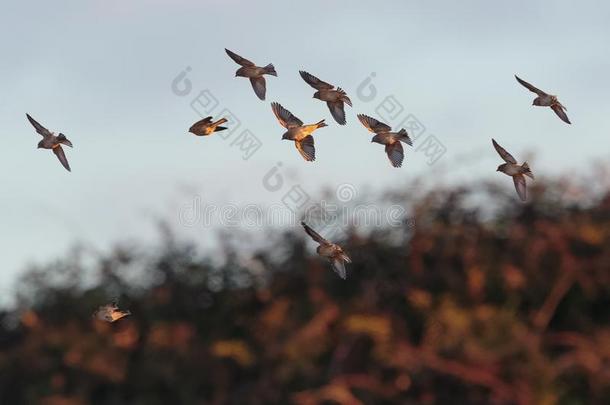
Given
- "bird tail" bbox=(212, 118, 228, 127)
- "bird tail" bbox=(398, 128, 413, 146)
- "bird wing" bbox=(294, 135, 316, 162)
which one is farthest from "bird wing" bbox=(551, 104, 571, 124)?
"bird tail" bbox=(212, 118, 228, 127)

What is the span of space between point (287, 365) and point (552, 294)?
2.63 metres

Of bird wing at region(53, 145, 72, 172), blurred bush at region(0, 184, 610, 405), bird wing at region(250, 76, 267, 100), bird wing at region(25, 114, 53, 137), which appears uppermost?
bird wing at region(25, 114, 53, 137)

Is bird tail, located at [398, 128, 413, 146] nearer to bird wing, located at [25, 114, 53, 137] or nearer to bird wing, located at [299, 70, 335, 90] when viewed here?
bird wing, located at [299, 70, 335, 90]

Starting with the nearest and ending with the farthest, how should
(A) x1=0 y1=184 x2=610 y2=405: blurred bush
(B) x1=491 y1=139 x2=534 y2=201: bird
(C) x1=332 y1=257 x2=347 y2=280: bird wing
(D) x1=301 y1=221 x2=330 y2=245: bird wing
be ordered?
1. (D) x1=301 y1=221 x2=330 y2=245: bird wing
2. (C) x1=332 y1=257 x2=347 y2=280: bird wing
3. (B) x1=491 y1=139 x2=534 y2=201: bird
4. (A) x1=0 y1=184 x2=610 y2=405: blurred bush

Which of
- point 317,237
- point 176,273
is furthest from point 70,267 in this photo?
point 317,237

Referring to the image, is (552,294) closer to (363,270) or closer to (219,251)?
Result: (363,270)

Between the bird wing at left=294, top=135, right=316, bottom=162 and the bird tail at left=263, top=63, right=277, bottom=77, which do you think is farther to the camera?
the bird tail at left=263, top=63, right=277, bottom=77

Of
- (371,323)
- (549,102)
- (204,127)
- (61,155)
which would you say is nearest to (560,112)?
(549,102)

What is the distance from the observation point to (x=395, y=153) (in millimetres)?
6867

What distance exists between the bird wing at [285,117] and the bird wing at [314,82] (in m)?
0.21

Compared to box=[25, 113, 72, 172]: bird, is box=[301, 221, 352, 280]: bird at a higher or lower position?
lower

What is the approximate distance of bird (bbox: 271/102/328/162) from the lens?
677 centimetres

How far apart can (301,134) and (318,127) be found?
0.10 metres

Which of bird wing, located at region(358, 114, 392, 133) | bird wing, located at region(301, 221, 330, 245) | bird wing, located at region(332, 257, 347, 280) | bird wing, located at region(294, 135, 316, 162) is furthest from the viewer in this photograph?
bird wing, located at region(358, 114, 392, 133)
